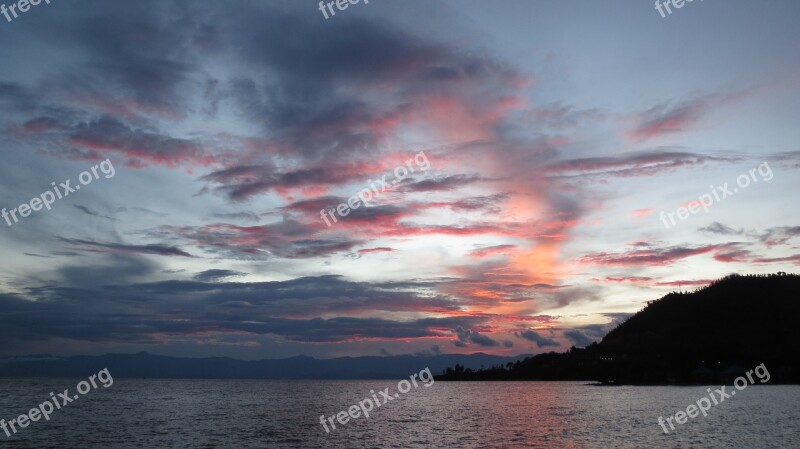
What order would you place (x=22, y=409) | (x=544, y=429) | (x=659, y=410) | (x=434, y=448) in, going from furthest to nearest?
(x=22, y=409)
(x=659, y=410)
(x=544, y=429)
(x=434, y=448)

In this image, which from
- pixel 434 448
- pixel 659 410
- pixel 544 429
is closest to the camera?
pixel 434 448

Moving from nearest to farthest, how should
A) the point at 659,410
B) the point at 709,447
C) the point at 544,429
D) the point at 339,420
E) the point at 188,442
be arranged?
the point at 709,447, the point at 188,442, the point at 544,429, the point at 339,420, the point at 659,410

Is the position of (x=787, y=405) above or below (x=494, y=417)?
below

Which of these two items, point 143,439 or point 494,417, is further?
point 494,417

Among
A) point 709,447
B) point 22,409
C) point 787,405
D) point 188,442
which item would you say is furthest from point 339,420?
point 787,405

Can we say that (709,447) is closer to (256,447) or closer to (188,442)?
(256,447)

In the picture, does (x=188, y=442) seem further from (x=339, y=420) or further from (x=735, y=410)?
(x=735, y=410)

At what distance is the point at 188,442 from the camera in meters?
74.3

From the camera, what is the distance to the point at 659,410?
116m

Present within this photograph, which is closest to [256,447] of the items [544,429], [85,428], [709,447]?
[85,428]

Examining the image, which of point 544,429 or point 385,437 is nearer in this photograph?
point 385,437

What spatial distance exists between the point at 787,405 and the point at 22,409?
16429 centimetres

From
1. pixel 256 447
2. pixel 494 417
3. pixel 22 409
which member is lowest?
pixel 494 417

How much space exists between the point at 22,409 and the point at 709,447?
133118 millimetres
